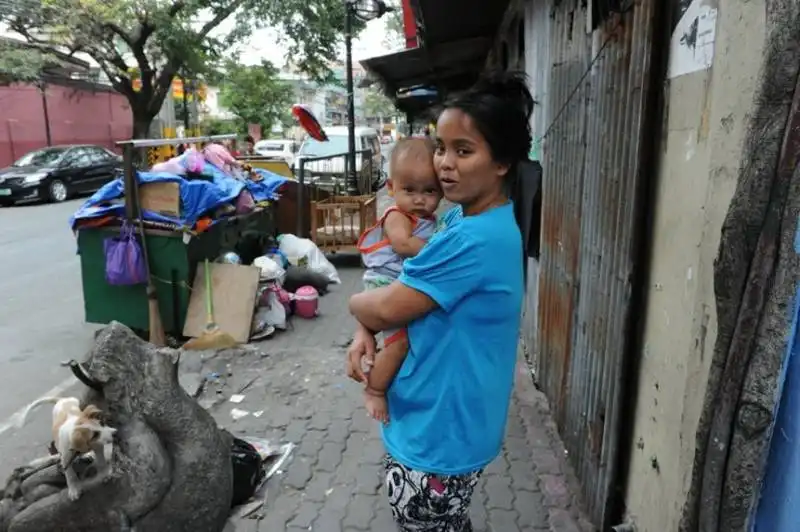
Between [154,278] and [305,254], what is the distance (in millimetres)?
2409

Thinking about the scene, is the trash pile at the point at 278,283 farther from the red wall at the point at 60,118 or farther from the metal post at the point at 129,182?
the red wall at the point at 60,118

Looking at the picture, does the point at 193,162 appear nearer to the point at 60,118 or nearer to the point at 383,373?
the point at 383,373

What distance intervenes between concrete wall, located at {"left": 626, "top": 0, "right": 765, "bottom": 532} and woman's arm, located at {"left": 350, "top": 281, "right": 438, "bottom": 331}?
0.83m

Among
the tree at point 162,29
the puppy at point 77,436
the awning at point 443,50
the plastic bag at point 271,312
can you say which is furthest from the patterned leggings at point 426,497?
the tree at point 162,29

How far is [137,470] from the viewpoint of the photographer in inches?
101

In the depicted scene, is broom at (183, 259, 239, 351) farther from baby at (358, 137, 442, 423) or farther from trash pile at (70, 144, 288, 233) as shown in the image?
baby at (358, 137, 442, 423)

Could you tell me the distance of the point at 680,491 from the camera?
6.28 feet

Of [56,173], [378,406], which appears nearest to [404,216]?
[378,406]

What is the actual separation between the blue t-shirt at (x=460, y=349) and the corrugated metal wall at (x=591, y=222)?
3.27 ft

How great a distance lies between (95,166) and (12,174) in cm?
305

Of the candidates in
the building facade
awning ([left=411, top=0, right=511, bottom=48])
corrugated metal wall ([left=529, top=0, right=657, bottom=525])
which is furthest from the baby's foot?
awning ([left=411, top=0, right=511, bottom=48])

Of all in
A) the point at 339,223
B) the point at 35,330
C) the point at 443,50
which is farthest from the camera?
the point at 443,50

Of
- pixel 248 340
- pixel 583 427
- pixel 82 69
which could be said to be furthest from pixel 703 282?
pixel 82 69

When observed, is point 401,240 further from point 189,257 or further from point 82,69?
point 82,69
